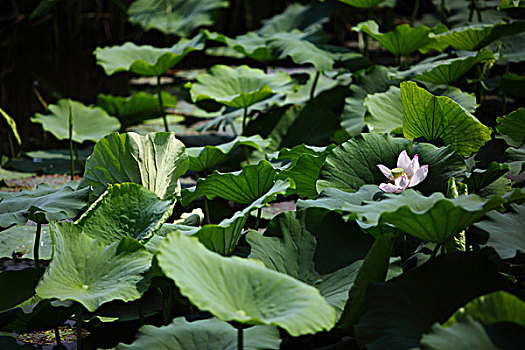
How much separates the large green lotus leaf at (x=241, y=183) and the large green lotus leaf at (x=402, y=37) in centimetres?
97

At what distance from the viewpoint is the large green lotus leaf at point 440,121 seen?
1207 millimetres

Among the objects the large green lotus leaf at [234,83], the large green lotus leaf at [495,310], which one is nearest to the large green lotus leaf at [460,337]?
the large green lotus leaf at [495,310]

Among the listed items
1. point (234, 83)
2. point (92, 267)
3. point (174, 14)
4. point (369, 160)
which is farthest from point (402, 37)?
point (174, 14)

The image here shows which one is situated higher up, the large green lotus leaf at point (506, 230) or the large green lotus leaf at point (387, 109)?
the large green lotus leaf at point (506, 230)

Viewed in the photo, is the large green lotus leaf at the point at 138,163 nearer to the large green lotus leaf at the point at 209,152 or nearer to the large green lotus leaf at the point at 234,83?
the large green lotus leaf at the point at 209,152

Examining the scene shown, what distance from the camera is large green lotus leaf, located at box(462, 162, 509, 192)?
1141mm

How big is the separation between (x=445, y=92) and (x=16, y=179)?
156cm

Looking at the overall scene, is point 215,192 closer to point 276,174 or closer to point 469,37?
point 276,174

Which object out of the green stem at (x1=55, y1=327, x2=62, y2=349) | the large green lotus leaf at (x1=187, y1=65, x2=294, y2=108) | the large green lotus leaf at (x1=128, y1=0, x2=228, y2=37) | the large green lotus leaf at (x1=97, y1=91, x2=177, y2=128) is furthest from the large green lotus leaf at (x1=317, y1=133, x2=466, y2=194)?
the large green lotus leaf at (x1=128, y1=0, x2=228, y2=37)

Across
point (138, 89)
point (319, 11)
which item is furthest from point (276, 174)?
point (138, 89)

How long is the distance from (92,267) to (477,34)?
1.33 metres

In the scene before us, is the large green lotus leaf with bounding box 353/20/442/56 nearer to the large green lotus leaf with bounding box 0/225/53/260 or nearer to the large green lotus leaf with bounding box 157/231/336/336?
the large green lotus leaf with bounding box 0/225/53/260

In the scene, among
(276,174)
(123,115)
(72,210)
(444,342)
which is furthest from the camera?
(123,115)

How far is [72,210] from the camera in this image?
1.15 m
